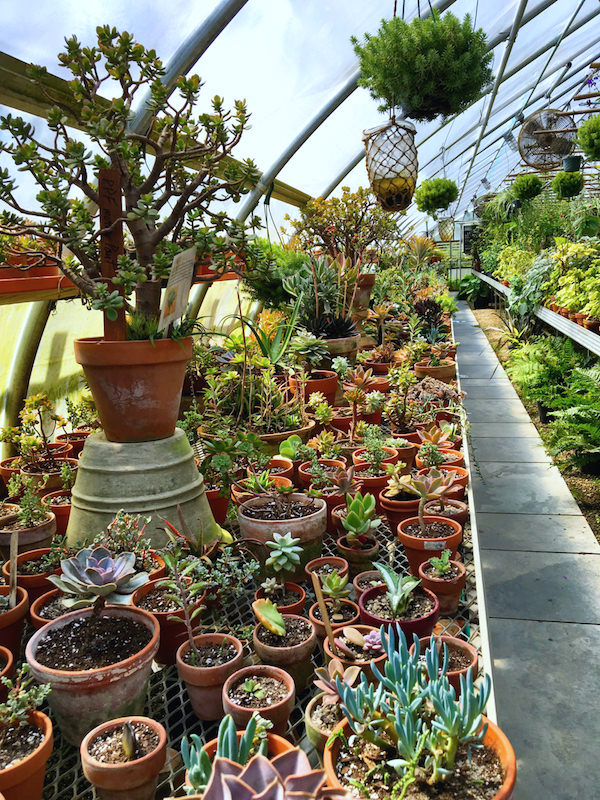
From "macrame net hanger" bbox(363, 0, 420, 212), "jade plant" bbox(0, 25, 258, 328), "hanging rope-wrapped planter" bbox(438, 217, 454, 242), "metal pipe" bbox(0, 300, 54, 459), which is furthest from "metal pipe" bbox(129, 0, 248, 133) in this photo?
"hanging rope-wrapped planter" bbox(438, 217, 454, 242)

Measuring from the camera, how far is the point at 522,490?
3.88 metres

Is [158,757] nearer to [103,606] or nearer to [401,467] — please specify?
[103,606]

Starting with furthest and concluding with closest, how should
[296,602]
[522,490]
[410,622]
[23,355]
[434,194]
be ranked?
[434,194], [522,490], [23,355], [296,602], [410,622]

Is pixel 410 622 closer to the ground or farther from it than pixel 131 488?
closer to the ground

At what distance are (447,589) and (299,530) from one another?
408mm

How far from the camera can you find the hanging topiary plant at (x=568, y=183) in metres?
6.49

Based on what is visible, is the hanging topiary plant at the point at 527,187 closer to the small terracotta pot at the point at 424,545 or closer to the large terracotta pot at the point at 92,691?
the small terracotta pot at the point at 424,545

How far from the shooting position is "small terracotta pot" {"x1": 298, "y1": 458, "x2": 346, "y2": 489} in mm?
2088

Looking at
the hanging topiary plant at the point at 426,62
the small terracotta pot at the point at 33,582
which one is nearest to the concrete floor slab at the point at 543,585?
the small terracotta pot at the point at 33,582

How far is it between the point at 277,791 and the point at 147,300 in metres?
1.33

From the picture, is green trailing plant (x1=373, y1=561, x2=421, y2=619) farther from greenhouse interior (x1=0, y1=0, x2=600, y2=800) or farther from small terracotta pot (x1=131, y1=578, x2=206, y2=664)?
small terracotta pot (x1=131, y1=578, x2=206, y2=664)

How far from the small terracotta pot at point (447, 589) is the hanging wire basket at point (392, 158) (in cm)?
256

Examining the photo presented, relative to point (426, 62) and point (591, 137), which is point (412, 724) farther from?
point (591, 137)

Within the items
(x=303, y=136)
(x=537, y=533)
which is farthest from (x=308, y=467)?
(x=303, y=136)
